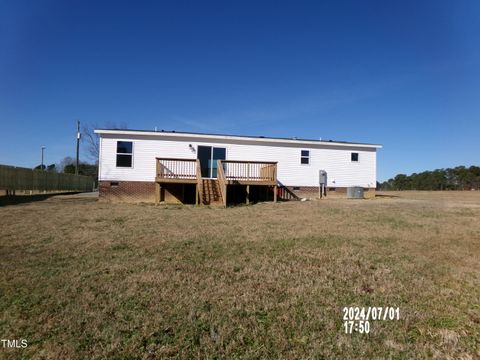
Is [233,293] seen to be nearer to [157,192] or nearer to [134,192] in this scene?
[157,192]

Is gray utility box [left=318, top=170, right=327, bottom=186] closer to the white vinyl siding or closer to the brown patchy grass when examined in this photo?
the white vinyl siding

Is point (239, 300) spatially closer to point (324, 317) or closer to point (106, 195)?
point (324, 317)

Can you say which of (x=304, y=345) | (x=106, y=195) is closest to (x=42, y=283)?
(x=304, y=345)

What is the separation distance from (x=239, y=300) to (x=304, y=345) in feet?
3.06

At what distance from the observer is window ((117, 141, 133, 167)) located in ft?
51.0

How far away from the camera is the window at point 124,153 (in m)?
15.5

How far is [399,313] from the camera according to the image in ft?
10.1

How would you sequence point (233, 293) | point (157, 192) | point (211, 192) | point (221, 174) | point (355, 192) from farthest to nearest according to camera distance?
point (355, 192) < point (211, 192) < point (157, 192) < point (221, 174) < point (233, 293)

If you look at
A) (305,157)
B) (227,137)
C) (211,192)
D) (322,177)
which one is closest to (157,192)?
(211,192)

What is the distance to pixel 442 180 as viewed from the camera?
48219mm

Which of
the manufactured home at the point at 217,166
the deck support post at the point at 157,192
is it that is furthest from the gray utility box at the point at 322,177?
the deck support post at the point at 157,192

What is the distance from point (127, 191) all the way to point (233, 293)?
13210 millimetres

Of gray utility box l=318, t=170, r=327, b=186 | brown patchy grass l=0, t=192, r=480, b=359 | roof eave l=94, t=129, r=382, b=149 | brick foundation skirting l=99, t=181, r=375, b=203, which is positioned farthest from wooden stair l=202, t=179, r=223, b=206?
brown patchy grass l=0, t=192, r=480, b=359

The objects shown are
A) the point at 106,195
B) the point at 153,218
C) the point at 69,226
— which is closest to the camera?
the point at 69,226
